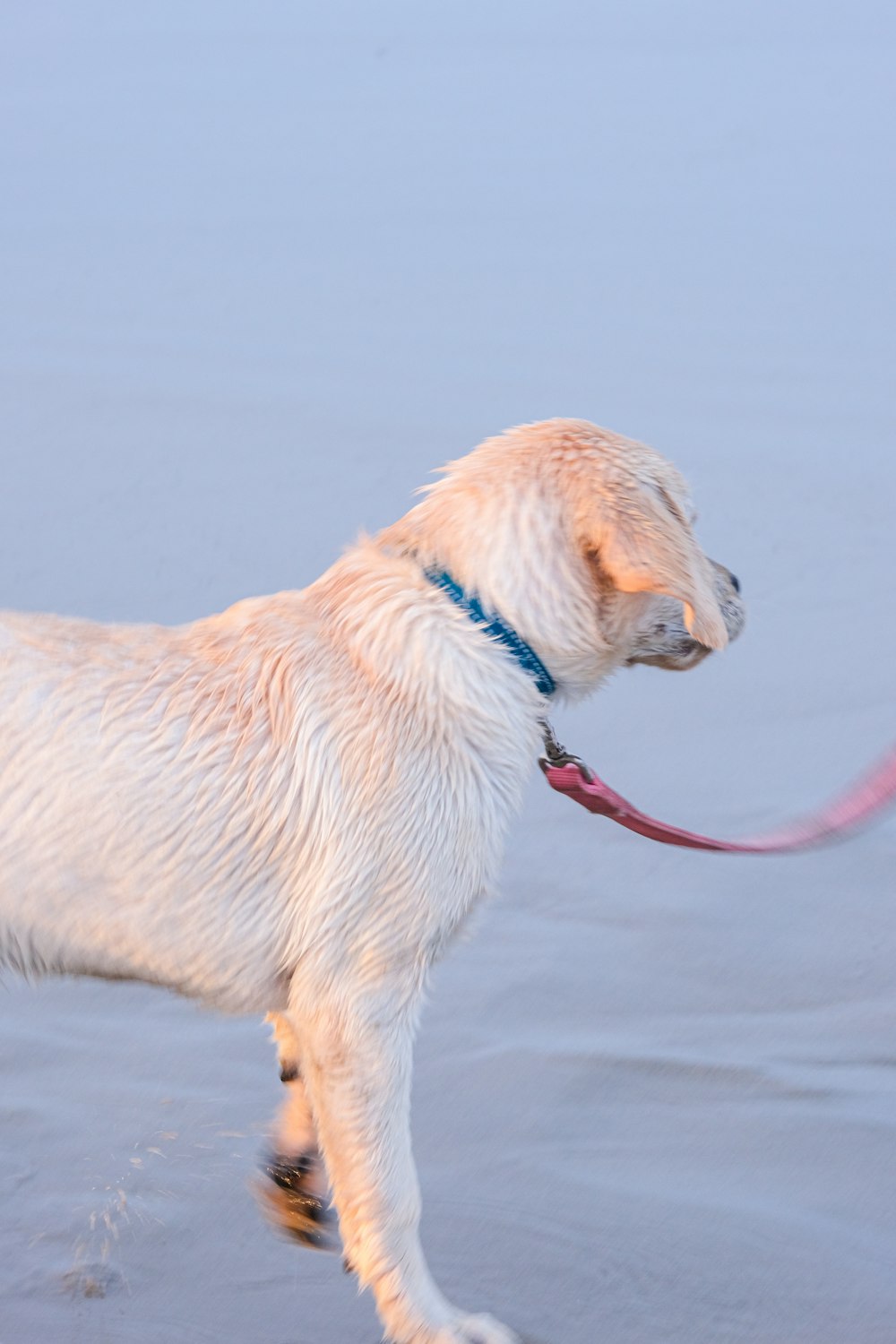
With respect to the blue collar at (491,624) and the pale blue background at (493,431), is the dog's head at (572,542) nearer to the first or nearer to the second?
the blue collar at (491,624)

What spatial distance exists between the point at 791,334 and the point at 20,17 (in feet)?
25.4

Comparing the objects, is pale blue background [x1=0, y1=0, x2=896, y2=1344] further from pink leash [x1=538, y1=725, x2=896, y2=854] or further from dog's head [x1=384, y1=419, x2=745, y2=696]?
dog's head [x1=384, y1=419, x2=745, y2=696]

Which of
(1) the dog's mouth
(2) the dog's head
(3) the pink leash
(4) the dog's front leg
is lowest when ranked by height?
(4) the dog's front leg

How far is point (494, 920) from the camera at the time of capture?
4.74 meters

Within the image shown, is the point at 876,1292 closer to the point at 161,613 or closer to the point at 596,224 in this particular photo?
the point at 161,613

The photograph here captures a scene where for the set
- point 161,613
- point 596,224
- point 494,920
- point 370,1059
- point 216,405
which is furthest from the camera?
point 596,224

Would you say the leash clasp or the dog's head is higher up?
the dog's head

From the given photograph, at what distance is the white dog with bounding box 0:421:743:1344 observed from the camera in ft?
10.3

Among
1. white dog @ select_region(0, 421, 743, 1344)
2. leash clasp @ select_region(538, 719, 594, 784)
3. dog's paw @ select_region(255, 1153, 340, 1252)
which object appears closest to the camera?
white dog @ select_region(0, 421, 743, 1344)

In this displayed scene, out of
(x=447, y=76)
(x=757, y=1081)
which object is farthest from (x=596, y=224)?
(x=757, y=1081)

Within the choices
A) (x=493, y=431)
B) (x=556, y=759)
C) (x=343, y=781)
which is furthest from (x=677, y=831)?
(x=493, y=431)

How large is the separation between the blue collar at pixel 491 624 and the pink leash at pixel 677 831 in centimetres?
19

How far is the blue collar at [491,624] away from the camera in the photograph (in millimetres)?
3293

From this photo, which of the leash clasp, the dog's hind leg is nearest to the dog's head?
the leash clasp
